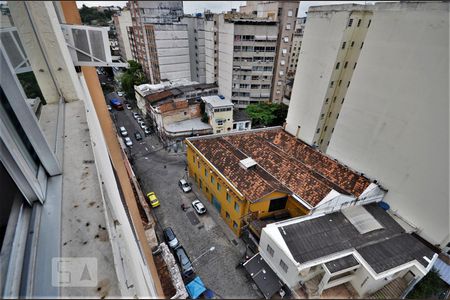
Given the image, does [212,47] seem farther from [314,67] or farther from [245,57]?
[314,67]

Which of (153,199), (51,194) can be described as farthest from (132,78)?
(51,194)

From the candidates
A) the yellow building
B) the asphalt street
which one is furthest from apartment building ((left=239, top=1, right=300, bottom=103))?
the asphalt street

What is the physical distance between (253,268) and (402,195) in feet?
24.9

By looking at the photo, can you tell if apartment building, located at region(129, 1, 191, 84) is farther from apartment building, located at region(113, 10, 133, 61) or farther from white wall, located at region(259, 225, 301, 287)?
white wall, located at region(259, 225, 301, 287)

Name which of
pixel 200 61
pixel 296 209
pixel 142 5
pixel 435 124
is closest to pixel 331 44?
pixel 435 124

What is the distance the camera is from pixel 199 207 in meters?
12.3

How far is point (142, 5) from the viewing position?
82.2 feet

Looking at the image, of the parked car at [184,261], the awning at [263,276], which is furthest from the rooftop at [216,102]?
the awning at [263,276]

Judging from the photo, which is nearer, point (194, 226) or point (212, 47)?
point (194, 226)

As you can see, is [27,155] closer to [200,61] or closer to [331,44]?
[331,44]

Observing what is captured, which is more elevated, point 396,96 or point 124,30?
point 124,30

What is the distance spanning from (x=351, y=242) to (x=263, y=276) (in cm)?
379

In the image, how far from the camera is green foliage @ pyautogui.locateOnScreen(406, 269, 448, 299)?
8.75 metres

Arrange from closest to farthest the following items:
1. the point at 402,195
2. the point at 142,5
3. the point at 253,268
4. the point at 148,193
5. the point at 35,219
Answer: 1. the point at 35,219
2. the point at 253,268
3. the point at 402,195
4. the point at 148,193
5. the point at 142,5
